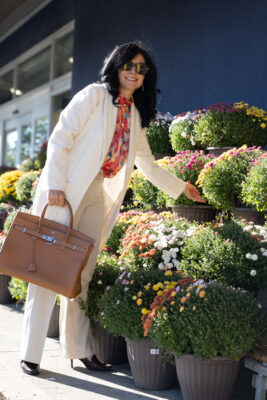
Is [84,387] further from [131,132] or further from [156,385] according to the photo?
[131,132]

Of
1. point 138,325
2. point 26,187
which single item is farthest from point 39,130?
point 138,325

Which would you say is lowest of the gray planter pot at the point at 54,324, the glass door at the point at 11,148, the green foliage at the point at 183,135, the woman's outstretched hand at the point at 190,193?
the gray planter pot at the point at 54,324

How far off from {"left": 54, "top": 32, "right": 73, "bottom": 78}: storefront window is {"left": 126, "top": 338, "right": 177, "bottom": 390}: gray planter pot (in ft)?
29.0

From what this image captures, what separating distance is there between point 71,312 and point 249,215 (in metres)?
1.46

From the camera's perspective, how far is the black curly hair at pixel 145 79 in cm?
336

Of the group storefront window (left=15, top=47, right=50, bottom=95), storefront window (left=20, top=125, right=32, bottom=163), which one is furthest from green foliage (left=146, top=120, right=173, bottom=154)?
storefront window (left=20, top=125, right=32, bottom=163)

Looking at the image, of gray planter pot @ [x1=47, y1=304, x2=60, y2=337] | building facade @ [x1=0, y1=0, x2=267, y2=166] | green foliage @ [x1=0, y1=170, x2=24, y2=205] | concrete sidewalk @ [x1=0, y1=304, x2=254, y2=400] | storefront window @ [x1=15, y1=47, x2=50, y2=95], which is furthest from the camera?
storefront window @ [x1=15, y1=47, x2=50, y2=95]

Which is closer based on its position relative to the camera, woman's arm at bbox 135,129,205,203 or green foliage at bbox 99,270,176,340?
green foliage at bbox 99,270,176,340

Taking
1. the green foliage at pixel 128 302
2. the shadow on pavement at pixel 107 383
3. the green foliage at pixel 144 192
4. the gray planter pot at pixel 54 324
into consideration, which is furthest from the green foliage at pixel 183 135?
the shadow on pavement at pixel 107 383

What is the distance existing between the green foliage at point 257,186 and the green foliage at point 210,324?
0.90 m

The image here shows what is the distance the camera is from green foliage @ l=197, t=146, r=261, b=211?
3969 mm

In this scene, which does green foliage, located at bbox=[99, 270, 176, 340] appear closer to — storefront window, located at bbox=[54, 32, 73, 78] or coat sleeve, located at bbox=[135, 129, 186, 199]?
coat sleeve, located at bbox=[135, 129, 186, 199]

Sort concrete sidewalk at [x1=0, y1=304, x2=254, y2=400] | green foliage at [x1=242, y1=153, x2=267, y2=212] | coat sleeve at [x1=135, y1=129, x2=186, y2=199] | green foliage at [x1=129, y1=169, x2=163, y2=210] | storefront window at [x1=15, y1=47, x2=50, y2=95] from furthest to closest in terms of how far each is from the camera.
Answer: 1. storefront window at [x1=15, y1=47, x2=50, y2=95]
2. green foliage at [x1=129, y1=169, x2=163, y2=210]
3. coat sleeve at [x1=135, y1=129, x2=186, y2=199]
4. green foliage at [x1=242, y1=153, x2=267, y2=212]
5. concrete sidewalk at [x1=0, y1=304, x2=254, y2=400]

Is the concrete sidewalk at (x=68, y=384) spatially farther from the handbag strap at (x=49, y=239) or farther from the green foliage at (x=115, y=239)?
the green foliage at (x=115, y=239)
